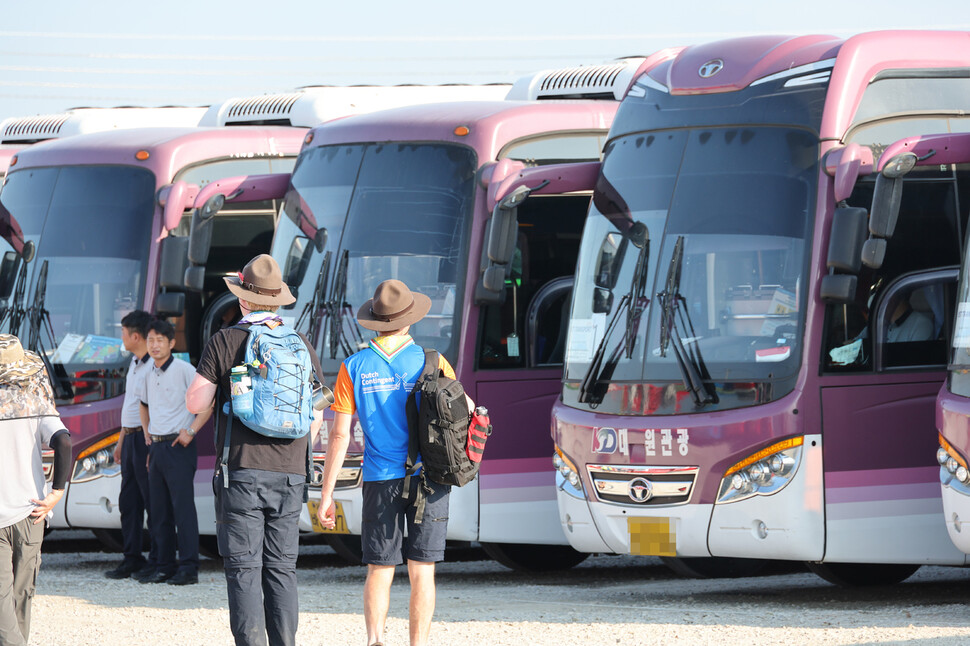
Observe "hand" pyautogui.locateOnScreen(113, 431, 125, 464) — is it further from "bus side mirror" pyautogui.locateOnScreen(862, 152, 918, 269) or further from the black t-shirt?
"bus side mirror" pyautogui.locateOnScreen(862, 152, 918, 269)

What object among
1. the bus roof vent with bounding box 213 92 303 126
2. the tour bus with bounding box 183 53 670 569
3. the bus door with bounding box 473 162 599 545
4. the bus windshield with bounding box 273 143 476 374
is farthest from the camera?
the bus roof vent with bounding box 213 92 303 126

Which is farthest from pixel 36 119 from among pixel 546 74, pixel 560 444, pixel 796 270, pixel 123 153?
pixel 796 270

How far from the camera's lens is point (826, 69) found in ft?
33.1

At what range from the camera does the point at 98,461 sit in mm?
13375

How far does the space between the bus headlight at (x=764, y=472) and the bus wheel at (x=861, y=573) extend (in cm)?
133

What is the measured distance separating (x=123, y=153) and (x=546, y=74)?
3.41 meters

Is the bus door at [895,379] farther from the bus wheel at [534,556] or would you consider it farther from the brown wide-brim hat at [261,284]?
the bus wheel at [534,556]

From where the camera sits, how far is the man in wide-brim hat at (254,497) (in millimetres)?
7969

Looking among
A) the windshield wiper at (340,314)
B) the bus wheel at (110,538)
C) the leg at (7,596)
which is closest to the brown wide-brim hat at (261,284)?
the leg at (7,596)

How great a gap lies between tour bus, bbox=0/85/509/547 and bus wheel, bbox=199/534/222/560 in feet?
1.58

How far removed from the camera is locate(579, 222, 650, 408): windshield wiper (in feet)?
34.1

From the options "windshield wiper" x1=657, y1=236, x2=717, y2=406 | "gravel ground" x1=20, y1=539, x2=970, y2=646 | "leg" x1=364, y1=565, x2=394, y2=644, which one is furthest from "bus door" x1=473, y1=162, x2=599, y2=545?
"leg" x1=364, y1=565, x2=394, y2=644

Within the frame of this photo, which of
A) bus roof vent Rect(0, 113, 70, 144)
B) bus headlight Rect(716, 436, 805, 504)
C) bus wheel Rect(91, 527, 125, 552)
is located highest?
bus roof vent Rect(0, 113, 70, 144)

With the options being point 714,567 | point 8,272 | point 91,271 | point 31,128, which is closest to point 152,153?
point 91,271
